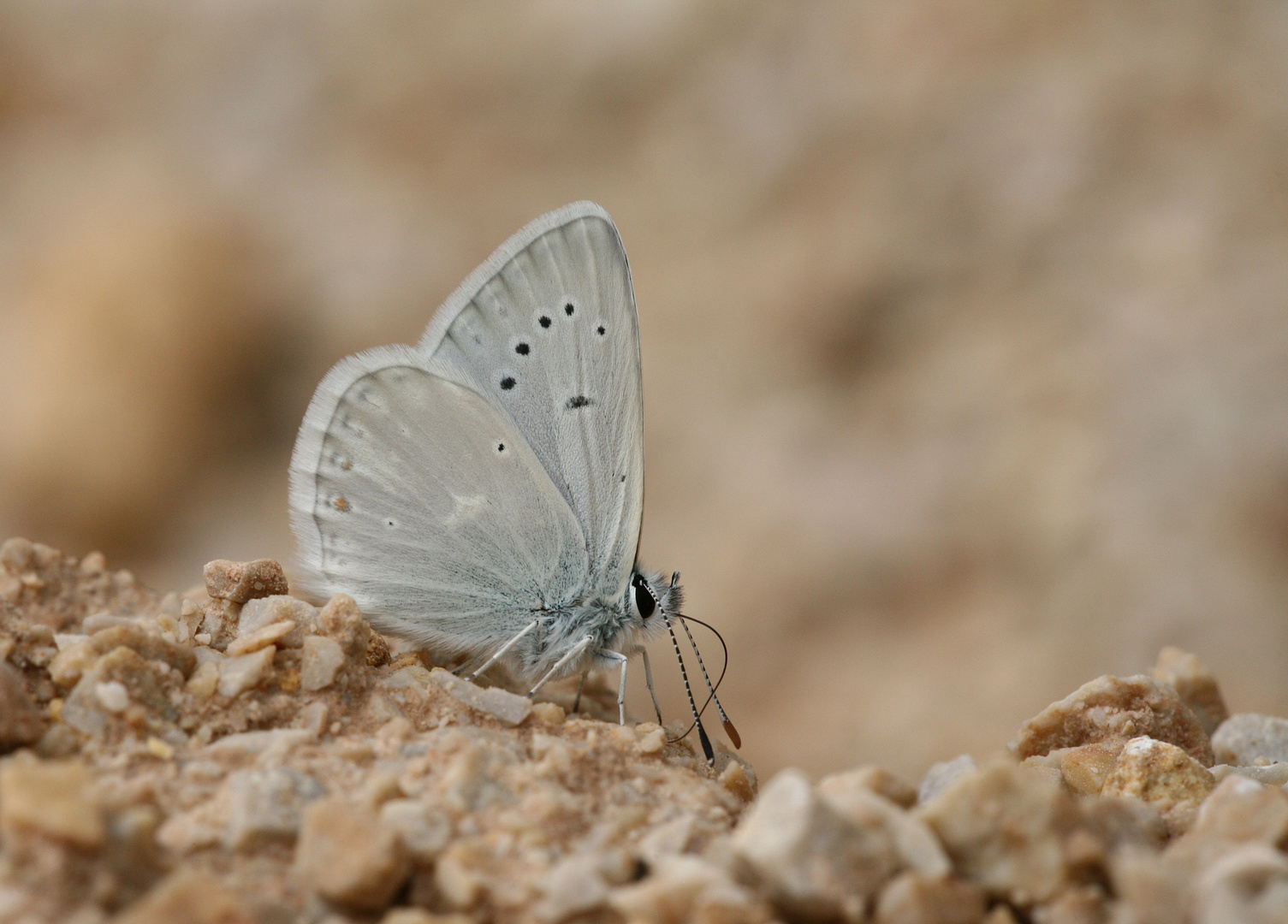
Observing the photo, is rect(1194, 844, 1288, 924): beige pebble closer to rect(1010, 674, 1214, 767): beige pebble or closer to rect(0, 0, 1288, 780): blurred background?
rect(1010, 674, 1214, 767): beige pebble

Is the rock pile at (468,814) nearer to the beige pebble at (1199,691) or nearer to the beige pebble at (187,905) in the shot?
the beige pebble at (187,905)

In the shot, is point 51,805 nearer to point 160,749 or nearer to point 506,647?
point 160,749

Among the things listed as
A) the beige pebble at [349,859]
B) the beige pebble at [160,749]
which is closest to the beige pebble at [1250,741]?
the beige pebble at [349,859]

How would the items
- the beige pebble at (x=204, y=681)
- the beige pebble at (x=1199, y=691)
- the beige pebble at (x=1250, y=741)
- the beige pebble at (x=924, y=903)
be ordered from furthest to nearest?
the beige pebble at (x=1199, y=691), the beige pebble at (x=1250, y=741), the beige pebble at (x=204, y=681), the beige pebble at (x=924, y=903)

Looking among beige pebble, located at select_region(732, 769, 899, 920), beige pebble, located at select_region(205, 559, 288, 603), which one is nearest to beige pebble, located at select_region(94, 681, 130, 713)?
beige pebble, located at select_region(205, 559, 288, 603)

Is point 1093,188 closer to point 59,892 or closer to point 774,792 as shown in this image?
point 774,792

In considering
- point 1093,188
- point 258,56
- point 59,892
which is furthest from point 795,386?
point 59,892
